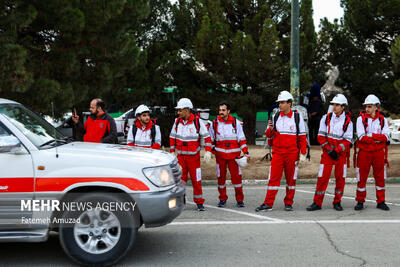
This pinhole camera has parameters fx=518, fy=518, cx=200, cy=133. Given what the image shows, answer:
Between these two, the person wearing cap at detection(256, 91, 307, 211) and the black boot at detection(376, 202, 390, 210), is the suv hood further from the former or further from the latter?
the black boot at detection(376, 202, 390, 210)

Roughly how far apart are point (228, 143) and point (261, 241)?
8.21ft

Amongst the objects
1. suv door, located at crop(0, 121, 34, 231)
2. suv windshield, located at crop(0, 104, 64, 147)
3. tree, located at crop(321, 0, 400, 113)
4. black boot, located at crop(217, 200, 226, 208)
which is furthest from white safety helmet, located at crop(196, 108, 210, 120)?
suv door, located at crop(0, 121, 34, 231)

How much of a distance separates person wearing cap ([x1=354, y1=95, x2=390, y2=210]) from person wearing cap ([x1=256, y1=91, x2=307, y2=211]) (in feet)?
3.21

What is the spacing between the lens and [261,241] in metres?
6.32

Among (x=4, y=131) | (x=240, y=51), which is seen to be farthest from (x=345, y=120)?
(x=240, y=51)

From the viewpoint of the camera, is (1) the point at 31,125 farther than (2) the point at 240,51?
No

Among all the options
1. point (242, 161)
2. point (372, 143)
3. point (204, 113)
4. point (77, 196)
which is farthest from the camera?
point (204, 113)

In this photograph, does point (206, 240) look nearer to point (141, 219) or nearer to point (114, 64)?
point (141, 219)

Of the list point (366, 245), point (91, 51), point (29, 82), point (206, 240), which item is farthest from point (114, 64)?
point (366, 245)

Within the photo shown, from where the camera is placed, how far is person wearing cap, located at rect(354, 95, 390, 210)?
27.1 feet

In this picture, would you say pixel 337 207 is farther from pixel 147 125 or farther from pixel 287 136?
pixel 147 125

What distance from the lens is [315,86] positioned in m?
15.4

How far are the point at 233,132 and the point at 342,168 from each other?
1.85 meters

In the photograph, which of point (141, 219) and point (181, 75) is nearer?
point (141, 219)
